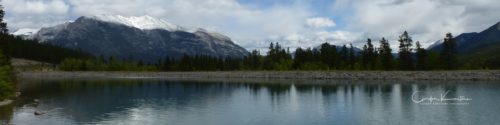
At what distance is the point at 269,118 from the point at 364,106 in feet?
50.6

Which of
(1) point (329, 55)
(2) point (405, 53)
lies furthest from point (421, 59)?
(1) point (329, 55)

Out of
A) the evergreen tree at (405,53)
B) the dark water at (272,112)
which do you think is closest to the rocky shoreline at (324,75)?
the evergreen tree at (405,53)

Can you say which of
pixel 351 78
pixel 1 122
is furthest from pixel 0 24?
pixel 351 78

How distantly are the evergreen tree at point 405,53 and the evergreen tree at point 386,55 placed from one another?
10.6 feet

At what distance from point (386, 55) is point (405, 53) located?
589 centimetres

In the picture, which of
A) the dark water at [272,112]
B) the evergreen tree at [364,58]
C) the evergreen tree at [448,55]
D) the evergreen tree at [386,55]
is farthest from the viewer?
the evergreen tree at [364,58]

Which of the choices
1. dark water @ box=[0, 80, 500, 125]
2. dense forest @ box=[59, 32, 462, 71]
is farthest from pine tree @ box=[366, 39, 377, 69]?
dark water @ box=[0, 80, 500, 125]

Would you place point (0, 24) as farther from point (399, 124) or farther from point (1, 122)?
point (399, 124)

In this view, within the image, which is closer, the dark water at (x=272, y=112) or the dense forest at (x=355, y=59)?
the dark water at (x=272, y=112)

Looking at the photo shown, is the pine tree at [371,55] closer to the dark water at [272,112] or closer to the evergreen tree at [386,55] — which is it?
the evergreen tree at [386,55]

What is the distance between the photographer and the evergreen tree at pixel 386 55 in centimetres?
13662

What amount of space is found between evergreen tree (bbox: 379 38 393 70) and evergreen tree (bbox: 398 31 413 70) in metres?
3.24

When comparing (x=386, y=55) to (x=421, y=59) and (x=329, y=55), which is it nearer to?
(x=421, y=59)

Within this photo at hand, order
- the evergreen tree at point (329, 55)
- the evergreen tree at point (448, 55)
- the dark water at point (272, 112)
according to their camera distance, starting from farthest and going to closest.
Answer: the evergreen tree at point (329, 55) < the evergreen tree at point (448, 55) < the dark water at point (272, 112)
